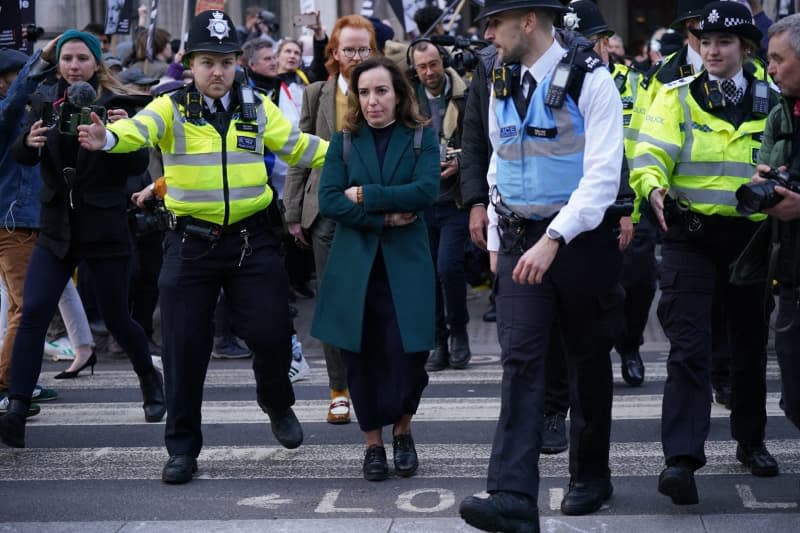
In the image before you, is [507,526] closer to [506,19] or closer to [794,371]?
[794,371]

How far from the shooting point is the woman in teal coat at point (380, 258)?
635cm

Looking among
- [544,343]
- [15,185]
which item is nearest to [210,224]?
[544,343]

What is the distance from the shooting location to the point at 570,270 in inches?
203

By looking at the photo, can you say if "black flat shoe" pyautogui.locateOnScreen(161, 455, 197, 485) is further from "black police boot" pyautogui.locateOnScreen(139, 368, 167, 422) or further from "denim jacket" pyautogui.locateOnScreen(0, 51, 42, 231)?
"denim jacket" pyautogui.locateOnScreen(0, 51, 42, 231)

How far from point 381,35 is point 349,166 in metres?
3.73

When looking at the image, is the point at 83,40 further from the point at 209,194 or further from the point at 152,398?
the point at 152,398

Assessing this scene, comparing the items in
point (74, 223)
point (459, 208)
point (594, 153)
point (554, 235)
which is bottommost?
point (459, 208)

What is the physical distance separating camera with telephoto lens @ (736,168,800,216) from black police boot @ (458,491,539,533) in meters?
1.34

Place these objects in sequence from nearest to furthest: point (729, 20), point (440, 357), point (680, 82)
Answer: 1. point (729, 20)
2. point (680, 82)
3. point (440, 357)

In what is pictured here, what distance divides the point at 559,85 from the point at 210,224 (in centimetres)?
197

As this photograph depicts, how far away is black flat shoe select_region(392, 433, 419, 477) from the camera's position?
6332 mm

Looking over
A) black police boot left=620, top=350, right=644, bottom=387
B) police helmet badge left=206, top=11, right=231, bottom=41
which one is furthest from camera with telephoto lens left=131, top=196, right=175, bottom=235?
black police boot left=620, top=350, right=644, bottom=387

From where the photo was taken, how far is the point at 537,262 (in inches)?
194

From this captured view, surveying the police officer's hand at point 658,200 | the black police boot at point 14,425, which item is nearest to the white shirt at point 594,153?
the police officer's hand at point 658,200
